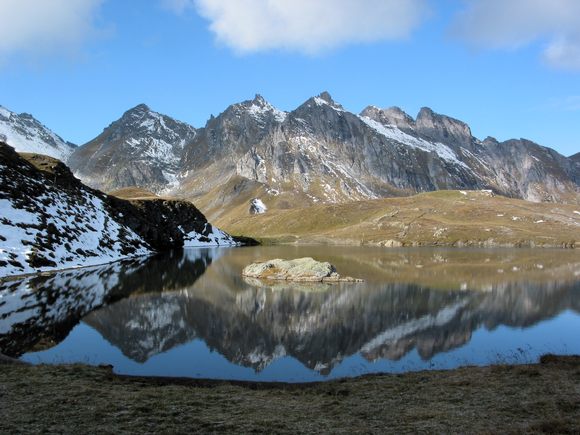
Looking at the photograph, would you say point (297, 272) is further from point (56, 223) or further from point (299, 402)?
point (299, 402)

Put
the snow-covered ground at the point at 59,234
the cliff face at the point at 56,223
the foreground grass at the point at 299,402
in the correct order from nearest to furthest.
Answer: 1. the foreground grass at the point at 299,402
2. the snow-covered ground at the point at 59,234
3. the cliff face at the point at 56,223

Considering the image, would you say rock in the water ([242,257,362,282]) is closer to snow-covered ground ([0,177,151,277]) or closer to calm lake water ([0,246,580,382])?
calm lake water ([0,246,580,382])

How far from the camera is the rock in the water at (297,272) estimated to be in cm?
8175

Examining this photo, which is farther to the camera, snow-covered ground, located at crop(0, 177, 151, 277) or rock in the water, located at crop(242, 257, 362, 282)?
rock in the water, located at crop(242, 257, 362, 282)

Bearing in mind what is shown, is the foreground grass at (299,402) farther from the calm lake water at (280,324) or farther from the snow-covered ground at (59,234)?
the snow-covered ground at (59,234)

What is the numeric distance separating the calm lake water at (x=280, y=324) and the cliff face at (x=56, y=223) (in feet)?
34.8

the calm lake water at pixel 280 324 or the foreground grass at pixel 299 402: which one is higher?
the foreground grass at pixel 299 402

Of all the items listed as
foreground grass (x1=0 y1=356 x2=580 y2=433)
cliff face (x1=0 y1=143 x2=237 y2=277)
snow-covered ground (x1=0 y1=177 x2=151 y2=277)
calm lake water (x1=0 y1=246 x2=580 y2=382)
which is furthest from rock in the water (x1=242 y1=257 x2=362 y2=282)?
foreground grass (x1=0 y1=356 x2=580 y2=433)

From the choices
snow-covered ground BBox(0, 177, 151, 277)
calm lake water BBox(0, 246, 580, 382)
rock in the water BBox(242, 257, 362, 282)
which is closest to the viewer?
calm lake water BBox(0, 246, 580, 382)

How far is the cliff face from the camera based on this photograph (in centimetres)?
8269

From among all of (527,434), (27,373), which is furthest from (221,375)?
(527,434)

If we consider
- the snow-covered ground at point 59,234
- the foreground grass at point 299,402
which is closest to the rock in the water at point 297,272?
the snow-covered ground at point 59,234

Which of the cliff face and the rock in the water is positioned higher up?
the cliff face

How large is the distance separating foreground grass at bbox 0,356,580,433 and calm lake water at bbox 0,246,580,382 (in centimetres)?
563
